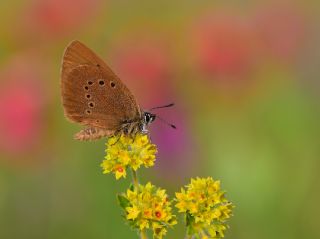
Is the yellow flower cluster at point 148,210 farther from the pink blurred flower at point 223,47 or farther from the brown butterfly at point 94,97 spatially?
the pink blurred flower at point 223,47

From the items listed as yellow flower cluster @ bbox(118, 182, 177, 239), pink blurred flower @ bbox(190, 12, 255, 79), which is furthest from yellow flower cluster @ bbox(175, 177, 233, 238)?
pink blurred flower @ bbox(190, 12, 255, 79)

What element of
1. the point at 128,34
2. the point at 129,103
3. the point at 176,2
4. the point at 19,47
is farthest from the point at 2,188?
the point at 176,2

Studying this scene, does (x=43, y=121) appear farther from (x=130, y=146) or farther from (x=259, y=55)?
(x=130, y=146)

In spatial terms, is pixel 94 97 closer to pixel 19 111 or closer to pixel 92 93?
pixel 92 93

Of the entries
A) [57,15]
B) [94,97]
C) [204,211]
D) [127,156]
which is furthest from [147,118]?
[57,15]

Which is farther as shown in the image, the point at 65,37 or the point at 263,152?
the point at 65,37

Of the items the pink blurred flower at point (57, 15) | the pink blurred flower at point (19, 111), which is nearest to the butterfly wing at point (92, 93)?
the pink blurred flower at point (19, 111)
